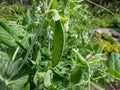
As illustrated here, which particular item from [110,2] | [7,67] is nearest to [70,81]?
[7,67]

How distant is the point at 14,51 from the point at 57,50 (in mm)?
172

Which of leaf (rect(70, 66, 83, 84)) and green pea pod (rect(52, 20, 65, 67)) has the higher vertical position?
green pea pod (rect(52, 20, 65, 67))

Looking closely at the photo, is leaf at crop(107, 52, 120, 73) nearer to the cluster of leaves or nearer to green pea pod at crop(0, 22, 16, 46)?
the cluster of leaves

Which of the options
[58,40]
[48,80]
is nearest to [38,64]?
[48,80]

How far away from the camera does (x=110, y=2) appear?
7758mm

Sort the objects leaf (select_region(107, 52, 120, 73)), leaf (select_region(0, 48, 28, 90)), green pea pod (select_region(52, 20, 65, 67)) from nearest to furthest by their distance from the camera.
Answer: green pea pod (select_region(52, 20, 65, 67)) → leaf (select_region(0, 48, 28, 90)) → leaf (select_region(107, 52, 120, 73))

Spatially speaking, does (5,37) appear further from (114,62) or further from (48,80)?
(114,62)

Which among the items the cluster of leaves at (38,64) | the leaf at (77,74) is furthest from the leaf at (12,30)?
the leaf at (77,74)

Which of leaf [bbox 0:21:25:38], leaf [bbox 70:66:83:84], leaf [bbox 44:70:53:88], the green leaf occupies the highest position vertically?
leaf [bbox 0:21:25:38]

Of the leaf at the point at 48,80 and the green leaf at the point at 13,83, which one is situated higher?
the green leaf at the point at 13,83

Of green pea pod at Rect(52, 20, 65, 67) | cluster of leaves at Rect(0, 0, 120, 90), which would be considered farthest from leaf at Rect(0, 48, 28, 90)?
green pea pod at Rect(52, 20, 65, 67)

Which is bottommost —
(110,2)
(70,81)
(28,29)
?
(110,2)

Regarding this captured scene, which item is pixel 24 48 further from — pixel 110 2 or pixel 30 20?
pixel 110 2

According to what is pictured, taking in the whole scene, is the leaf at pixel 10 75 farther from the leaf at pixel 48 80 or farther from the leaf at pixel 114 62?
the leaf at pixel 114 62
